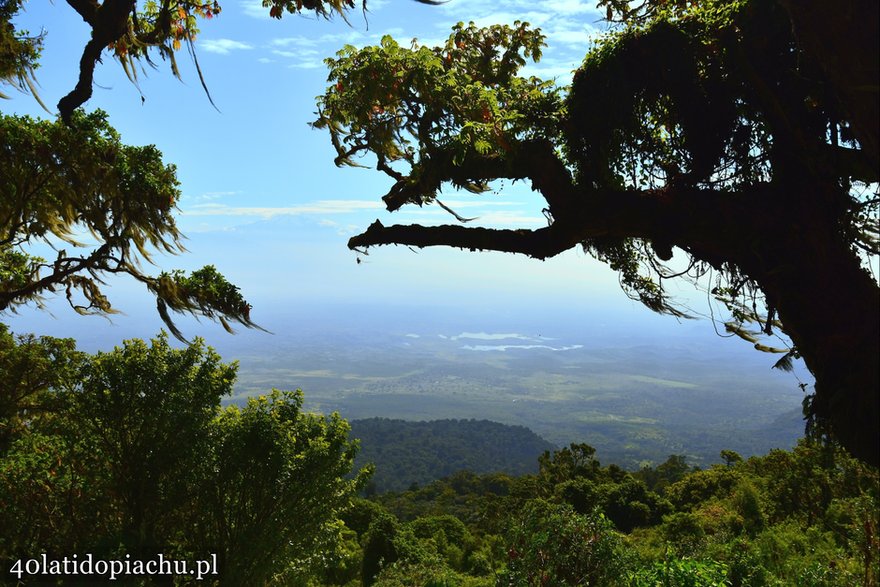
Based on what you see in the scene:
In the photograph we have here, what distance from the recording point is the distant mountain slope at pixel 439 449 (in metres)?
89.0

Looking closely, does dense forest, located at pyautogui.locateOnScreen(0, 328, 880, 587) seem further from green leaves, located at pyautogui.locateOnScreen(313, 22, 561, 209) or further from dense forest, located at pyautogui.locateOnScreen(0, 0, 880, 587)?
green leaves, located at pyautogui.locateOnScreen(313, 22, 561, 209)

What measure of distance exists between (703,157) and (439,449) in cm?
10709

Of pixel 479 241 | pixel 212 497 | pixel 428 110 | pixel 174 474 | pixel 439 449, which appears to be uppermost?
pixel 428 110

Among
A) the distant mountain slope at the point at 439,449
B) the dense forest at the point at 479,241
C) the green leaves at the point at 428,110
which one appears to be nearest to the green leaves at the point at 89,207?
the dense forest at the point at 479,241

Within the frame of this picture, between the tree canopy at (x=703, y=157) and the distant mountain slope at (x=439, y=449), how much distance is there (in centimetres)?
7358

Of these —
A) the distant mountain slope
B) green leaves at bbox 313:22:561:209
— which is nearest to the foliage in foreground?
green leaves at bbox 313:22:561:209

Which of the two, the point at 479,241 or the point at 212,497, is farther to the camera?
the point at 212,497

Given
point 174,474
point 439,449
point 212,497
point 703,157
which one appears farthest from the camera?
point 439,449

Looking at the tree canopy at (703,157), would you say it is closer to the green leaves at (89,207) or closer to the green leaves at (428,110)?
the green leaves at (428,110)

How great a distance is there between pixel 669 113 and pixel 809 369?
205 centimetres

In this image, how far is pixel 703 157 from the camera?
3.71 metres

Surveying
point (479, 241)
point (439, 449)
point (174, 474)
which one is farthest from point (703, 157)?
point (439, 449)

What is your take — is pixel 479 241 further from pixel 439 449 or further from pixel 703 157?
Answer: pixel 439 449

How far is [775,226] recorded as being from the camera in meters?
3.04
